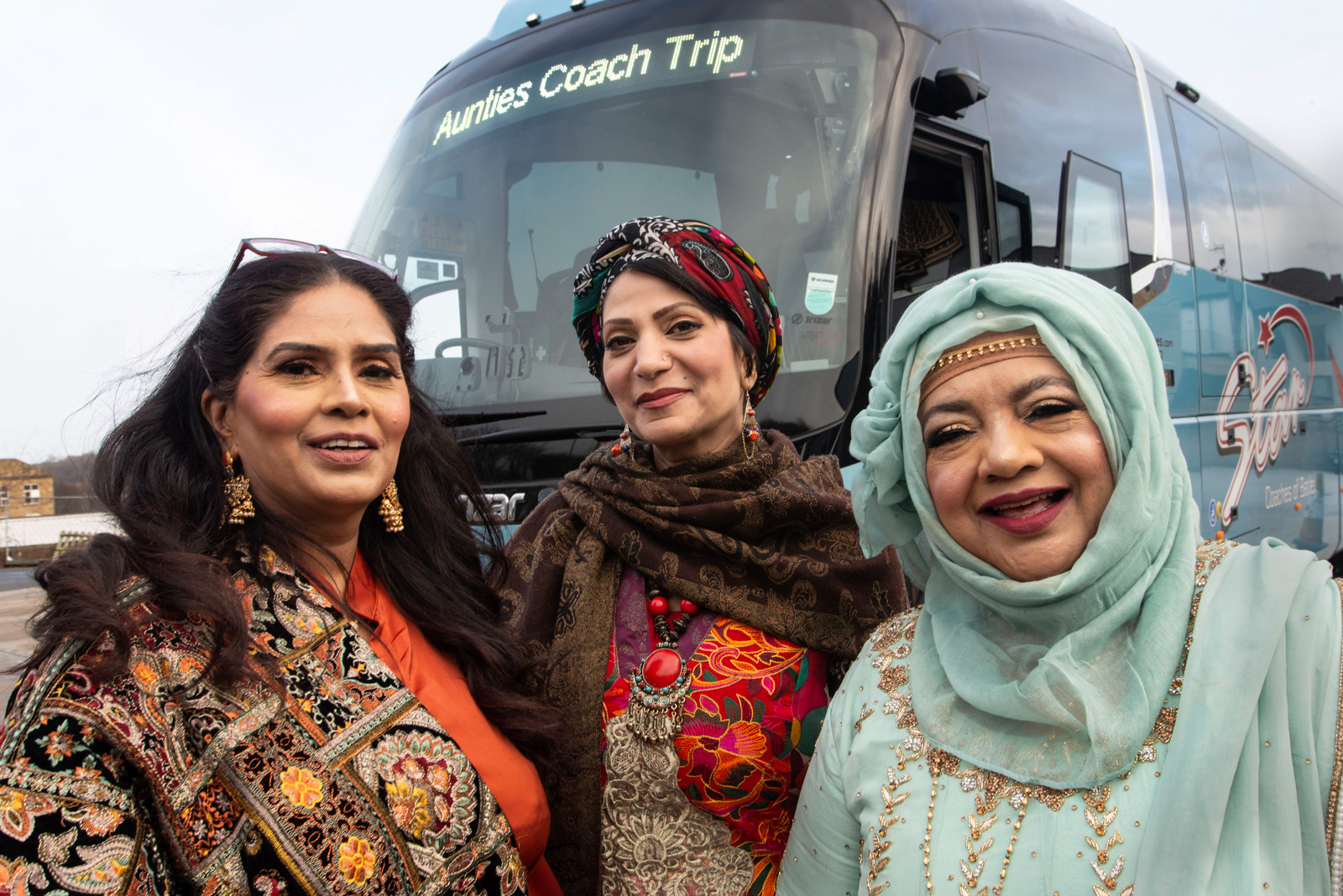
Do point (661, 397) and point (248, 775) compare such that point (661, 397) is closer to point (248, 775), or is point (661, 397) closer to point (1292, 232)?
point (248, 775)

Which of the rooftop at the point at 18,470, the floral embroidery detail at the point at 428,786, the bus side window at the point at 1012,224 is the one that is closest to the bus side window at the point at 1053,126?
the bus side window at the point at 1012,224

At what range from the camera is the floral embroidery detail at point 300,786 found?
1.35 m

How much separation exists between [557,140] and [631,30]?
0.55m

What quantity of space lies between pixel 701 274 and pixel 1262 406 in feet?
16.7

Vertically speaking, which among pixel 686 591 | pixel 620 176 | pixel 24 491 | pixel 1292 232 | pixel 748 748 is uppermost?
pixel 1292 232

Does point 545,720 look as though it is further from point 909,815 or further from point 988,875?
point 988,875

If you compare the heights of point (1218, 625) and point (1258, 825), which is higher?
point (1218, 625)

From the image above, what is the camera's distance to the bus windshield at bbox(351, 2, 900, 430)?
3.33m

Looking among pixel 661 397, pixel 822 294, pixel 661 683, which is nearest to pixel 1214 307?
pixel 822 294

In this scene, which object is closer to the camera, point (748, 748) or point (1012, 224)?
point (748, 748)

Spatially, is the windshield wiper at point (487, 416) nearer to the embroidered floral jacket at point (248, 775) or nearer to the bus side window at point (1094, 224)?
the embroidered floral jacket at point (248, 775)

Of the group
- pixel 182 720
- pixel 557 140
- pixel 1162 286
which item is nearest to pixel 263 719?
pixel 182 720

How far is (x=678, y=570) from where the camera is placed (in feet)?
6.68

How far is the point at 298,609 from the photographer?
1.58 metres
